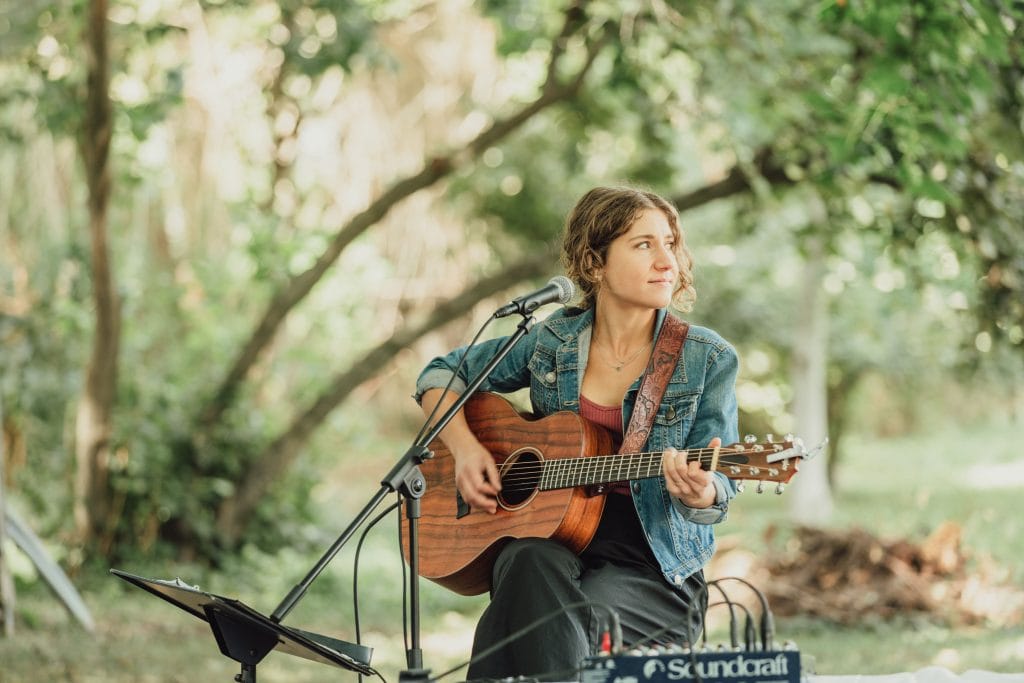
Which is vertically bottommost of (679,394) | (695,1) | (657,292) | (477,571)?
(477,571)

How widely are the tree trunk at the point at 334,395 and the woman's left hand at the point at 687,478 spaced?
453 centimetres

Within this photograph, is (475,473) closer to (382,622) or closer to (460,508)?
(460,508)

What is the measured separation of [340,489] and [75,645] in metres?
6.30

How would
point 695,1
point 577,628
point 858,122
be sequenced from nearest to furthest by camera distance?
point 577,628
point 858,122
point 695,1

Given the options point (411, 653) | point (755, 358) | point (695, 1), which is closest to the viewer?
point (411, 653)

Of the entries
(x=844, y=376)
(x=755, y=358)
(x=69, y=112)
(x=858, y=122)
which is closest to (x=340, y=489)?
(x=755, y=358)

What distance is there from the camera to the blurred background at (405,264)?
557 cm

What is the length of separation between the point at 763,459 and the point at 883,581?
16.1 feet

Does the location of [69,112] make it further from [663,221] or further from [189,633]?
[663,221]

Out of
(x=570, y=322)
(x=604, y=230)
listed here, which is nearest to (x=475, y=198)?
(x=570, y=322)

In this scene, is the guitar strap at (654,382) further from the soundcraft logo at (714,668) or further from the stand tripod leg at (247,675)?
the stand tripod leg at (247,675)

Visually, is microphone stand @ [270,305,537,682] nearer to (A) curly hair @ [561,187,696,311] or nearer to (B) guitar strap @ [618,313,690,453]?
(B) guitar strap @ [618,313,690,453]

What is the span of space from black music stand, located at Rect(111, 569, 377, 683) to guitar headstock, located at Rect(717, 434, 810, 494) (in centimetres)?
91

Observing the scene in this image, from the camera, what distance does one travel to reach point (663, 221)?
3264 millimetres
